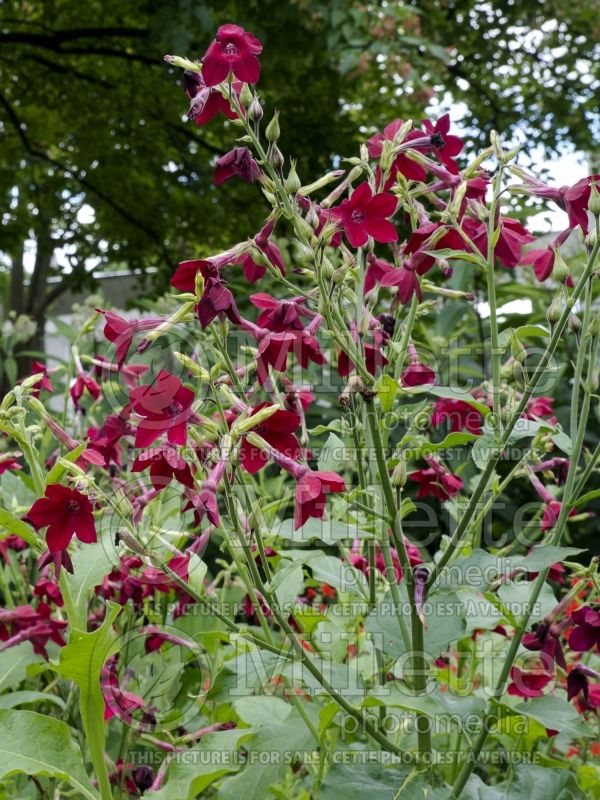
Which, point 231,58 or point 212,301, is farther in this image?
point 231,58

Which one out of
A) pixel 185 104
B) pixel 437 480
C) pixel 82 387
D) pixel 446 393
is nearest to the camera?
pixel 446 393

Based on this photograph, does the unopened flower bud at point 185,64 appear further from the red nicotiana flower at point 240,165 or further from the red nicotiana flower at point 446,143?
the red nicotiana flower at point 446,143

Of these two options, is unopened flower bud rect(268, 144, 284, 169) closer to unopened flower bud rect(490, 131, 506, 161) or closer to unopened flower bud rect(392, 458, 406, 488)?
unopened flower bud rect(490, 131, 506, 161)

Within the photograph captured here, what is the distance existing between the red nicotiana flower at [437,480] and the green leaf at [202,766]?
590mm

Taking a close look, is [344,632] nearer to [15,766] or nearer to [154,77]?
[15,766]

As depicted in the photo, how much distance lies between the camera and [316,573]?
5.16ft

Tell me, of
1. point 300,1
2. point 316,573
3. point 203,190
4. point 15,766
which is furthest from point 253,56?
point 203,190

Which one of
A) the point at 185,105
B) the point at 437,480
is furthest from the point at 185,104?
the point at 437,480

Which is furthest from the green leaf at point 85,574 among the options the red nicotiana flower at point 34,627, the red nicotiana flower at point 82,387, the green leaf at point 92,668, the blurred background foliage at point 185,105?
the blurred background foliage at point 185,105

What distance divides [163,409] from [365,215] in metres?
0.41

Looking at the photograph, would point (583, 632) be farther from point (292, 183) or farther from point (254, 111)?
point (254, 111)

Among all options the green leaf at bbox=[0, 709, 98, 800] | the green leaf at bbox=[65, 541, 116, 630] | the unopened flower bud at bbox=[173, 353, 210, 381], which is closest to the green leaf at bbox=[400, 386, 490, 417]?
the unopened flower bud at bbox=[173, 353, 210, 381]

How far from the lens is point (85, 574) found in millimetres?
1357

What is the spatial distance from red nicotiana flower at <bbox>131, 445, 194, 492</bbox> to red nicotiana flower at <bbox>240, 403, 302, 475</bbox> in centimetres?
8
